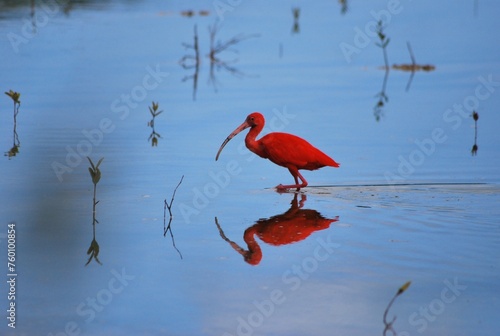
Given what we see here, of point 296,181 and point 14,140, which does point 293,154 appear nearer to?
point 296,181

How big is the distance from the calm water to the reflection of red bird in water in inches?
1.0

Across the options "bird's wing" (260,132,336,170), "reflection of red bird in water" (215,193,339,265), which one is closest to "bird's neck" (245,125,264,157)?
"bird's wing" (260,132,336,170)

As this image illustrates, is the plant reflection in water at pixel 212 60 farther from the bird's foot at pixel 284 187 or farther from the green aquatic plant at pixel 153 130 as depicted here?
the bird's foot at pixel 284 187

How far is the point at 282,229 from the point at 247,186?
1.59 meters

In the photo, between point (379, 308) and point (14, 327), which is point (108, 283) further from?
point (379, 308)

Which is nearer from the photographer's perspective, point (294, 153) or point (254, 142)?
point (294, 153)

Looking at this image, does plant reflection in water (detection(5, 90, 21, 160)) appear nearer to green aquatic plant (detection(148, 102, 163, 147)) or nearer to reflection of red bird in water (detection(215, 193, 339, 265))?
green aquatic plant (detection(148, 102, 163, 147))

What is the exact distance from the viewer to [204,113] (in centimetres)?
1338

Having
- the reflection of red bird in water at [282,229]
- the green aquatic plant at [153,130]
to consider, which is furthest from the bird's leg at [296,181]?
the green aquatic plant at [153,130]

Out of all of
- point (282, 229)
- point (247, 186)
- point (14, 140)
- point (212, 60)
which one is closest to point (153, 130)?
point (14, 140)

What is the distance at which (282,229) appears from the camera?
830 cm

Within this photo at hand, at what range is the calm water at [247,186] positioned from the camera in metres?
6.35

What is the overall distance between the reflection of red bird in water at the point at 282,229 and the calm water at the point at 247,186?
3cm

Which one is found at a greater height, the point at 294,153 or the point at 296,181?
the point at 294,153
